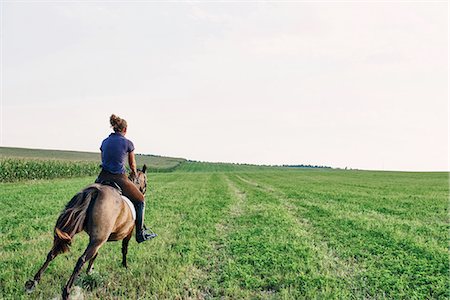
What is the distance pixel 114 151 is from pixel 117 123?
593 millimetres

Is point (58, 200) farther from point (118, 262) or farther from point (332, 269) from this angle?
point (332, 269)

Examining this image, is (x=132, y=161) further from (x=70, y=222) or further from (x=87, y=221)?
(x=70, y=222)

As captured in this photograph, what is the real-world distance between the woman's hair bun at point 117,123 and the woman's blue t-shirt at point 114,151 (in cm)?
12

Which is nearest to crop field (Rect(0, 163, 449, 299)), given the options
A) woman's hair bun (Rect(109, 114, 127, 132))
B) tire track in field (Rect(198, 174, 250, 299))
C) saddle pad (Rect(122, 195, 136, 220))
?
tire track in field (Rect(198, 174, 250, 299))

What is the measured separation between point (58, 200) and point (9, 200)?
2.64m

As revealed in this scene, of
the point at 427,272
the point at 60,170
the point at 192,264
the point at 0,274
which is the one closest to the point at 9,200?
the point at 0,274

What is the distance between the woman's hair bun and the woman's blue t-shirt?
0.41ft

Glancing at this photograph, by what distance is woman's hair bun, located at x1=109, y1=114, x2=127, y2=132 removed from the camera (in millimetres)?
7414

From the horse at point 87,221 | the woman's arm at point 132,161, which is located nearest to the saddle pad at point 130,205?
the horse at point 87,221

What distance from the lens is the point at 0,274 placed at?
743cm

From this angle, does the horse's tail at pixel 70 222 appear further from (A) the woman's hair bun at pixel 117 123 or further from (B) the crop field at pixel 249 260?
(A) the woman's hair bun at pixel 117 123

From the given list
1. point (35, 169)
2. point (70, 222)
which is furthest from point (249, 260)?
point (35, 169)

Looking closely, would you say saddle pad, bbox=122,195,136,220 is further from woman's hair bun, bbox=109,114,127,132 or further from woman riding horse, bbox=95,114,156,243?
woman's hair bun, bbox=109,114,127,132

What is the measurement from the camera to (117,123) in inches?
293
